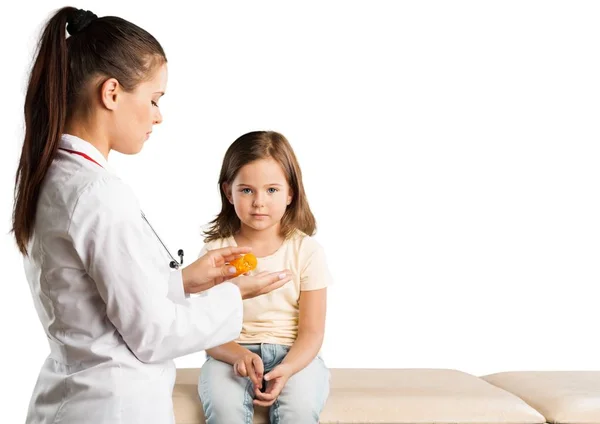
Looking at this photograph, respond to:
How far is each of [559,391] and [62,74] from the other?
1.80m

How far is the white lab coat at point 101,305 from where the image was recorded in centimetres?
173

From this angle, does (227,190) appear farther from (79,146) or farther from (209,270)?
(79,146)

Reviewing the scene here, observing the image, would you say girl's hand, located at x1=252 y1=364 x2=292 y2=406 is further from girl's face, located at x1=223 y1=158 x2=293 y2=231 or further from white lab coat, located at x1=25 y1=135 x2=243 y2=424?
white lab coat, located at x1=25 y1=135 x2=243 y2=424

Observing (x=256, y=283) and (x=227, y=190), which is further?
Result: (x=227, y=190)

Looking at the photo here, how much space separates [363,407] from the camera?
253 centimetres

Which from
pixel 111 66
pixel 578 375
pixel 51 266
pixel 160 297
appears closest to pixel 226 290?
pixel 160 297

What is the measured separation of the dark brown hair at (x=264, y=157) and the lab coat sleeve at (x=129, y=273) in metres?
0.94

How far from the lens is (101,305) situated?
70.7 inches

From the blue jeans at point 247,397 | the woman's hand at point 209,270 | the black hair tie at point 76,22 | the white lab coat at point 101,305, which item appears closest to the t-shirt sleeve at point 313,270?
the blue jeans at point 247,397

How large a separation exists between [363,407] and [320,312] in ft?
1.04

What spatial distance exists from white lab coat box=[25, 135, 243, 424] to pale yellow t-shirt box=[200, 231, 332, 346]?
2.72ft

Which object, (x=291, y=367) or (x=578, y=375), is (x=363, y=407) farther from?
(x=578, y=375)

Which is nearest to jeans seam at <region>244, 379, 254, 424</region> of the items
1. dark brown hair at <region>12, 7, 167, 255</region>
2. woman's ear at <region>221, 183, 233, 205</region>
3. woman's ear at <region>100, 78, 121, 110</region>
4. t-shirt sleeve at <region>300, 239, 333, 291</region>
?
t-shirt sleeve at <region>300, 239, 333, 291</region>

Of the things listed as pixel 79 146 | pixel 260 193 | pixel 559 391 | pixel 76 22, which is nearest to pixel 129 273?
pixel 79 146
